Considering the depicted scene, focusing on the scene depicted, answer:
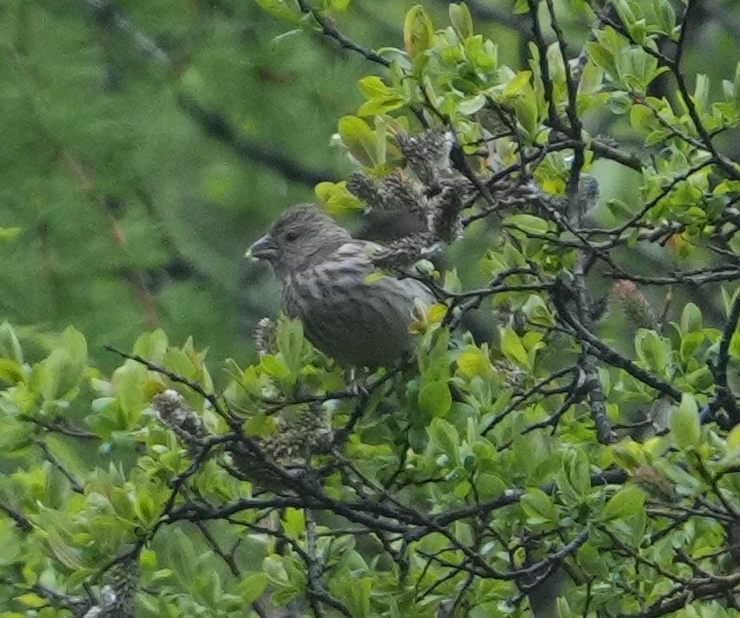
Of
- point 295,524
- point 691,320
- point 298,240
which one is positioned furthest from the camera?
point 298,240

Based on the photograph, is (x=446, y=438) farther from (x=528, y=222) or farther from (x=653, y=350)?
(x=653, y=350)

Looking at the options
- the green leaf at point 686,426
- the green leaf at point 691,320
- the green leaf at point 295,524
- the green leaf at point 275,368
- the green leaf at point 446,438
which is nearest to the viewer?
the green leaf at point 686,426

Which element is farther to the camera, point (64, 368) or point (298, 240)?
point (298, 240)

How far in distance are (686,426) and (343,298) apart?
6.44 ft

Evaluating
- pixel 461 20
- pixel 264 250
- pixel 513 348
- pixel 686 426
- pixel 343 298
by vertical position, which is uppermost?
pixel 461 20

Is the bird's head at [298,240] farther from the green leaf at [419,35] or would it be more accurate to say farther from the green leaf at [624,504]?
the green leaf at [624,504]

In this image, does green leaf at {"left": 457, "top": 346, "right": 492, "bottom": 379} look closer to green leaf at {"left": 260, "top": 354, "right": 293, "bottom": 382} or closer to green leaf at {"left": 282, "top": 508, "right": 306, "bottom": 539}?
green leaf at {"left": 260, "top": 354, "right": 293, "bottom": 382}

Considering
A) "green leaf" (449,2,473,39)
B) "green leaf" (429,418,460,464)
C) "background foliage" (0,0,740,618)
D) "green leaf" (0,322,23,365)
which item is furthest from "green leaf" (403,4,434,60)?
"green leaf" (0,322,23,365)

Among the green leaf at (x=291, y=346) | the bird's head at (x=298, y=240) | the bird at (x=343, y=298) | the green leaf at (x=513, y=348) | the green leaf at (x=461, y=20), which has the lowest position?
the bird's head at (x=298, y=240)

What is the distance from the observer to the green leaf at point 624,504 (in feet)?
7.78

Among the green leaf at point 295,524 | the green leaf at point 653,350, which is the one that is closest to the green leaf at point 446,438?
the green leaf at point 653,350

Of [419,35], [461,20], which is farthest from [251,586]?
[461,20]

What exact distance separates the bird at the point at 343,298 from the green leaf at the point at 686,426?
1.45 meters

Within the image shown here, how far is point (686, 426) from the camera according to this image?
229 centimetres
